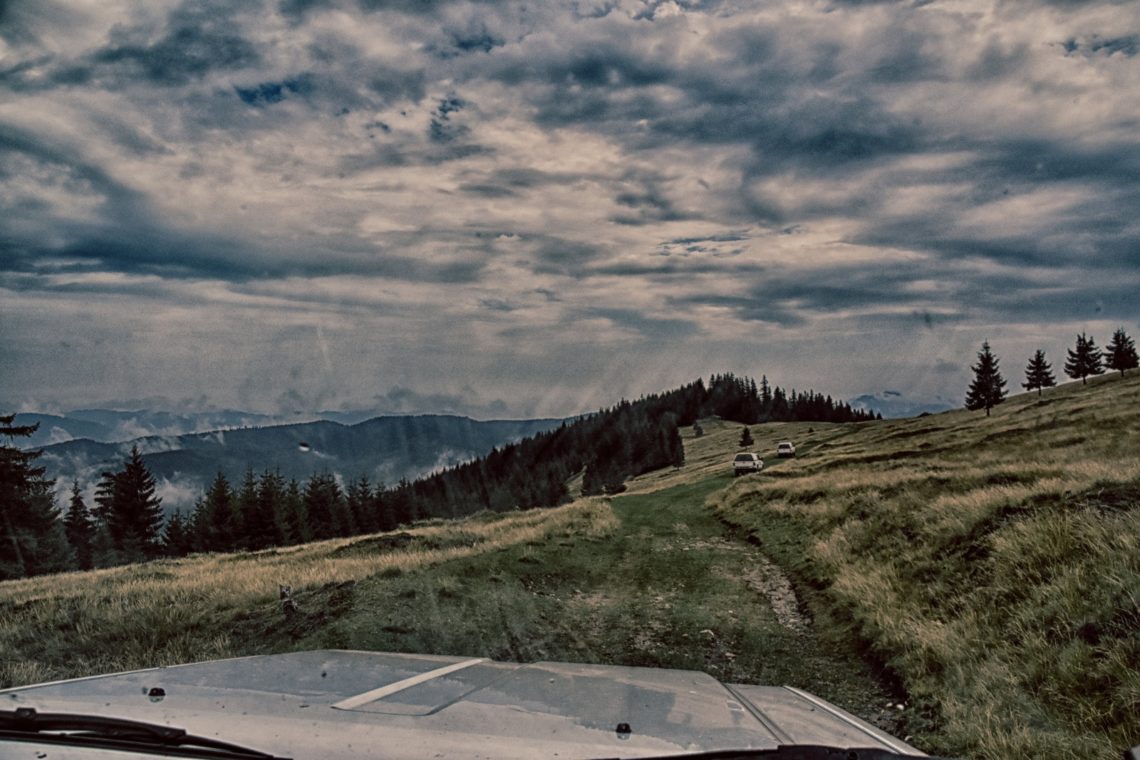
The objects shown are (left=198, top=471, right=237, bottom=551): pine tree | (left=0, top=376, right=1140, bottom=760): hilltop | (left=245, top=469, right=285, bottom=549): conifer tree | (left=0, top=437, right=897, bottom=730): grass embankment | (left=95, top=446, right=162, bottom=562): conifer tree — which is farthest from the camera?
(left=198, top=471, right=237, bottom=551): pine tree

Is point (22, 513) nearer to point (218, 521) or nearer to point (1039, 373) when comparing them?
point (218, 521)

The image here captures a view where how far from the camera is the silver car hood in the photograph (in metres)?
2.47

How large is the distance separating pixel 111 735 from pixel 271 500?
66491mm

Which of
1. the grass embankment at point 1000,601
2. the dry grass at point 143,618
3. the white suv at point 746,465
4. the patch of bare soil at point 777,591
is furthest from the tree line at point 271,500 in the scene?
the grass embankment at point 1000,601

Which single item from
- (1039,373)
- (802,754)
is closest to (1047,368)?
(1039,373)

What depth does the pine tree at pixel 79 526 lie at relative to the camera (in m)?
65.2

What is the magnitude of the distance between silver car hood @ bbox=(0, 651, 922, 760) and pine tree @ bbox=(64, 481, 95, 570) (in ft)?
249

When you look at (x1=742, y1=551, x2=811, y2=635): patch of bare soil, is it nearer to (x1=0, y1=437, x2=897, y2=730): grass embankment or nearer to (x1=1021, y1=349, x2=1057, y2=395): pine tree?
(x1=0, y1=437, x2=897, y2=730): grass embankment

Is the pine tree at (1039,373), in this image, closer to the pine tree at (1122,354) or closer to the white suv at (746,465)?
the pine tree at (1122,354)

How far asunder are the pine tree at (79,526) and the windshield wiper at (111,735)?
7628cm

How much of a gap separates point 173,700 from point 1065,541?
983cm

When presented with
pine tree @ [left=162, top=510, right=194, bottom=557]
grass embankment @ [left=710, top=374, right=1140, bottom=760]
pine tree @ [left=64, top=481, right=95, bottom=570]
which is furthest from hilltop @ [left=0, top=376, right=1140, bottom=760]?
pine tree @ [left=64, top=481, right=95, bottom=570]

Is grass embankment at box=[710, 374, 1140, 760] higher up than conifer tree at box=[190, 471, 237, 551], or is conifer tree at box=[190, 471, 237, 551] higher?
conifer tree at box=[190, 471, 237, 551]

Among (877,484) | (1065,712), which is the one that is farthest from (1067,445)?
(1065,712)
